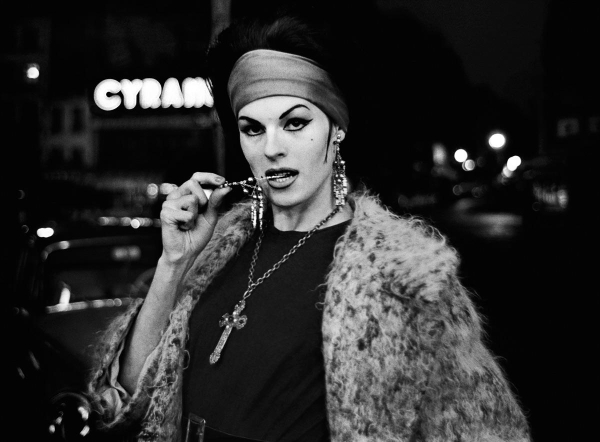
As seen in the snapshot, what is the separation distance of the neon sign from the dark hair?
880 centimetres

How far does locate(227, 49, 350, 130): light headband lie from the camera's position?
177 cm

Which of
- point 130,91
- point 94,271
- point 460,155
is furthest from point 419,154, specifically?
point 460,155

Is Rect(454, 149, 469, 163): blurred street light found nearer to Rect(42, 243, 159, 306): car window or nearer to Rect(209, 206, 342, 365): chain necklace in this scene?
Rect(42, 243, 159, 306): car window

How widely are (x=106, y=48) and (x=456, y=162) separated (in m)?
58.6

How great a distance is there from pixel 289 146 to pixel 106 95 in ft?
38.5

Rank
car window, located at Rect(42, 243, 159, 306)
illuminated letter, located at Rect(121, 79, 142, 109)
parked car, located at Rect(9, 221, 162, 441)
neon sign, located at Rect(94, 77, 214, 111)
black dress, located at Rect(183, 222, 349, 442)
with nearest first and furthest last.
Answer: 1. black dress, located at Rect(183, 222, 349, 442)
2. parked car, located at Rect(9, 221, 162, 441)
3. car window, located at Rect(42, 243, 159, 306)
4. neon sign, located at Rect(94, 77, 214, 111)
5. illuminated letter, located at Rect(121, 79, 142, 109)

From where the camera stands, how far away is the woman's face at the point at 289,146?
178cm

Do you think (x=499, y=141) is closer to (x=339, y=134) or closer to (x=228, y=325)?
(x=339, y=134)

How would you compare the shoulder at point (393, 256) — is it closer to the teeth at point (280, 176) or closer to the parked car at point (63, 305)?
the teeth at point (280, 176)

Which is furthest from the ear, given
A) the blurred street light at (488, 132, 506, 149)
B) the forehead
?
the blurred street light at (488, 132, 506, 149)

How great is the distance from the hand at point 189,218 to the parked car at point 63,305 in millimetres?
1982

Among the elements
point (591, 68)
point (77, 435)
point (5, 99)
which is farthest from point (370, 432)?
point (5, 99)


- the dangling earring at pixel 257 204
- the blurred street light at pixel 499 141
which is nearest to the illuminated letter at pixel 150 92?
the dangling earring at pixel 257 204

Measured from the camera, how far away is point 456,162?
84.9 meters
